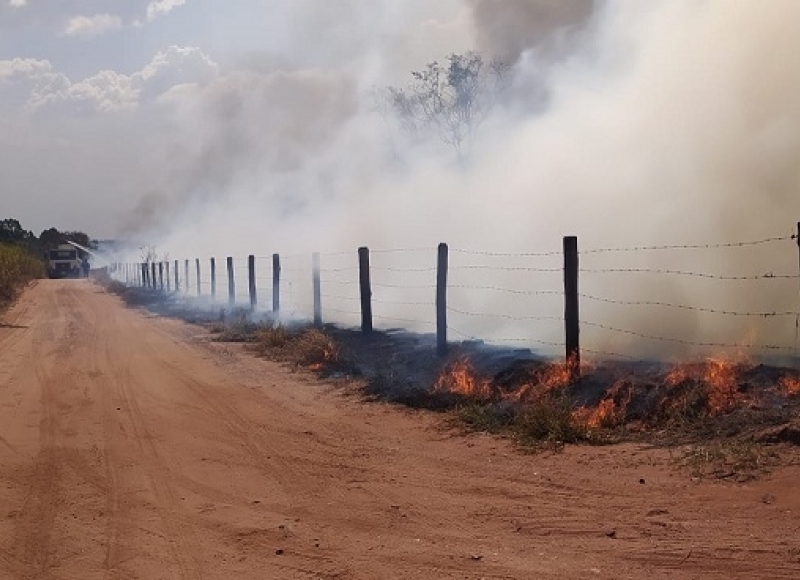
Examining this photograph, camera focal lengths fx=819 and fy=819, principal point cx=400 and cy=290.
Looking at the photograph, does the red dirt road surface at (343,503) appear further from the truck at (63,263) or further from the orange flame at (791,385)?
the truck at (63,263)

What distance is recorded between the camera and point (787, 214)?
12.8 metres

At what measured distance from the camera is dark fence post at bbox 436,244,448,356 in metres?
11.0

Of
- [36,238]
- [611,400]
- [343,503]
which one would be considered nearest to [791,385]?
[611,400]

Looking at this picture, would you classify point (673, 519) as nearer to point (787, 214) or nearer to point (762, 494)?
point (762, 494)

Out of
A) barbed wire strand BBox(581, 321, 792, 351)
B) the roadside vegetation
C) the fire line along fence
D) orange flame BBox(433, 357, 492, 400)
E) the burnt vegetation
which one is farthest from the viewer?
the roadside vegetation

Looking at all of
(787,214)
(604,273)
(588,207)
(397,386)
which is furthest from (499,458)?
(588,207)

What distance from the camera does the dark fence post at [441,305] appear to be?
11.0 meters

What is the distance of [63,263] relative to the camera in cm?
7062

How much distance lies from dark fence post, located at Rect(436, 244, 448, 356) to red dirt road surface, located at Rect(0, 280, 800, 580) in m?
2.08

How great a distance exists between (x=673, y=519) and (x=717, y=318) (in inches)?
259

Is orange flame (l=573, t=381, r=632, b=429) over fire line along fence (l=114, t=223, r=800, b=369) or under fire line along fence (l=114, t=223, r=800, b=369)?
under

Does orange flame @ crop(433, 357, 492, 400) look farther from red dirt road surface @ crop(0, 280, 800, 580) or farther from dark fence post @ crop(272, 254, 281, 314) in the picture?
dark fence post @ crop(272, 254, 281, 314)

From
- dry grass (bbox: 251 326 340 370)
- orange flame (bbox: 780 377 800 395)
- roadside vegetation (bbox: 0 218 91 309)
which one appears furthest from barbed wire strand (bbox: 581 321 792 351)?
roadside vegetation (bbox: 0 218 91 309)

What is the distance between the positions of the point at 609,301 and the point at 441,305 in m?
2.25
